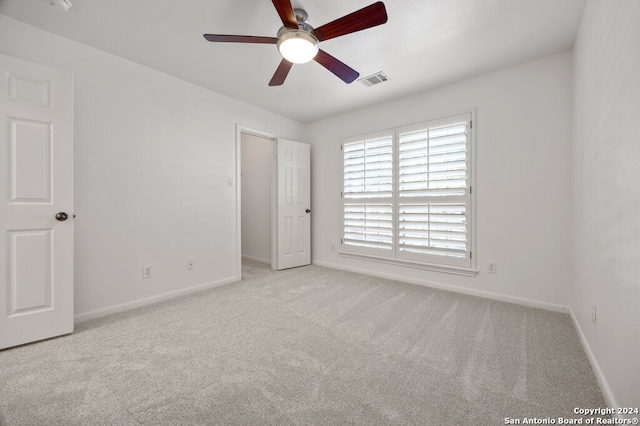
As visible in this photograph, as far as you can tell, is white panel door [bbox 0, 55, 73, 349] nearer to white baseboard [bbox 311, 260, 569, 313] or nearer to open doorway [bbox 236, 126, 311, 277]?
open doorway [bbox 236, 126, 311, 277]

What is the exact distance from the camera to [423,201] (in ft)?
10.9

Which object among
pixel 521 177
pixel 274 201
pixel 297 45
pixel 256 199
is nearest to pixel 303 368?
pixel 297 45

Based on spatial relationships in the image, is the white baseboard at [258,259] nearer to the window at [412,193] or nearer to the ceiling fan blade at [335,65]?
the window at [412,193]

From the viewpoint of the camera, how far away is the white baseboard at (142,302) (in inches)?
93.6

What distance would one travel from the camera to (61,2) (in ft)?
6.07

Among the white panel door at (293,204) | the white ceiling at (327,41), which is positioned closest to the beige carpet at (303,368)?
the white panel door at (293,204)

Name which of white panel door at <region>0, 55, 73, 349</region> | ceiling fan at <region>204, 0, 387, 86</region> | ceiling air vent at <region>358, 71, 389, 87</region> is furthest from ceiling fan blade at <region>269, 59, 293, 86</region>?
white panel door at <region>0, 55, 73, 349</region>

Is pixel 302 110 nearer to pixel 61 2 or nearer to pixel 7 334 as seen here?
pixel 61 2

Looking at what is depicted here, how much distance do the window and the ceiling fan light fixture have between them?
1920mm

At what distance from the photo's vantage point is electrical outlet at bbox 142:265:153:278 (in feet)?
9.04

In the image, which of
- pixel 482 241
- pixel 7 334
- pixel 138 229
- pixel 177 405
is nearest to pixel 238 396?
pixel 177 405

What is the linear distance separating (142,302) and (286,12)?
116 inches

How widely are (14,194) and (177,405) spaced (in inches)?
76.8

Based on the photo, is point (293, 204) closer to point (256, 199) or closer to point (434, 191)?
point (256, 199)
